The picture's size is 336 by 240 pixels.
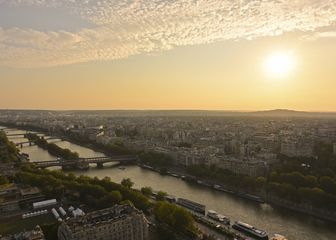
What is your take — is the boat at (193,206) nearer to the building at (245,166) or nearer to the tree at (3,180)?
the building at (245,166)

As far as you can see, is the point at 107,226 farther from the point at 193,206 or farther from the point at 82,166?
the point at 82,166

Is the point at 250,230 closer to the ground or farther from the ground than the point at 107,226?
closer to the ground

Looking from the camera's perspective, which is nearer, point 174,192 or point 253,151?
point 174,192

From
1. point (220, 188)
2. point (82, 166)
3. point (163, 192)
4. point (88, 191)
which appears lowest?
point (82, 166)

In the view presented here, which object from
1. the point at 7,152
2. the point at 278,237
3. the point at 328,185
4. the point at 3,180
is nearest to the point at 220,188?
the point at 328,185

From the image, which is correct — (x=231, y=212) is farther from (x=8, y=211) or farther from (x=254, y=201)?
(x=8, y=211)

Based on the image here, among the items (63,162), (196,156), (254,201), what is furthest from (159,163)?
(254,201)
